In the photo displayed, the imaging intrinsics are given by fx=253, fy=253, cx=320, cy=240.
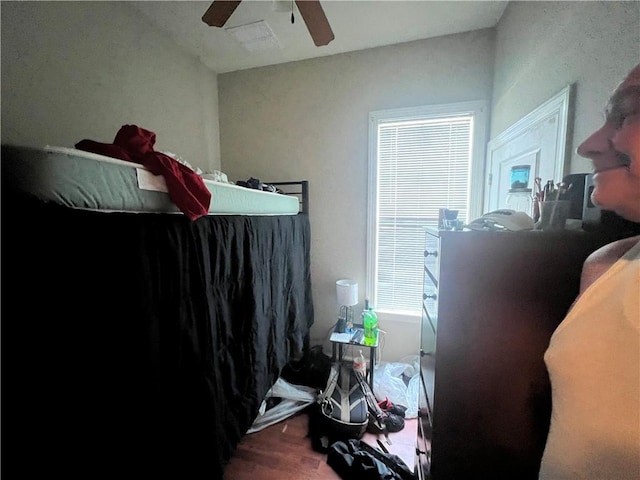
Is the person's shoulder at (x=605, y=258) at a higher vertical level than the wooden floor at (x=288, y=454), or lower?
higher

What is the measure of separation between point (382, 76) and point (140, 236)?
2.12 metres

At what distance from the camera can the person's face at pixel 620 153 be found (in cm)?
41

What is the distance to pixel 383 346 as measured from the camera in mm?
2240

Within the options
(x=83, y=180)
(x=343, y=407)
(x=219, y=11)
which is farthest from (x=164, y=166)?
(x=343, y=407)

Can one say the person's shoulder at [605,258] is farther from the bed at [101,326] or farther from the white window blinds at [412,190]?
the white window blinds at [412,190]

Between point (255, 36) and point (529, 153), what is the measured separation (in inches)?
76.4

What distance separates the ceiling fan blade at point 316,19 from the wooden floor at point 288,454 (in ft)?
7.63

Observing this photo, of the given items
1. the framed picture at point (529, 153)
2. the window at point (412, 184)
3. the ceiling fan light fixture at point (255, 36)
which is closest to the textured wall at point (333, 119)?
the window at point (412, 184)

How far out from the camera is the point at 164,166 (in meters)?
0.94

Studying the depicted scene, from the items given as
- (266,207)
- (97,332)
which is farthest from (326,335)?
(97,332)

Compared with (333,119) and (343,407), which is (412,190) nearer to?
(333,119)

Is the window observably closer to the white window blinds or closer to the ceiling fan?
the white window blinds

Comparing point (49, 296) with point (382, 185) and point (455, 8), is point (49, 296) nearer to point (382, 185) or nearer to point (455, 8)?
point (382, 185)

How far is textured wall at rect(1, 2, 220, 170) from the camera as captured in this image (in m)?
1.16
